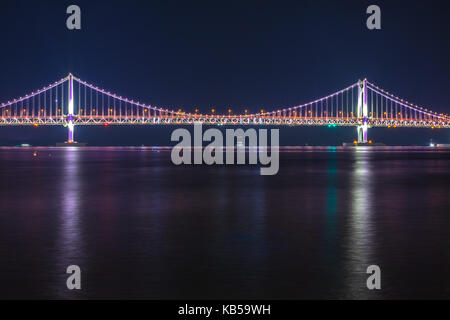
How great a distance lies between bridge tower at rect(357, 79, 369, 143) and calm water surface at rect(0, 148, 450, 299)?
315ft

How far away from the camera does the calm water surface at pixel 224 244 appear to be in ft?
22.8

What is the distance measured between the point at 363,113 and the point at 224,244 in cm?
10851

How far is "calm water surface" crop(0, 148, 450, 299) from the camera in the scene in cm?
694

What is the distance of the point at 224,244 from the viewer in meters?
9.65

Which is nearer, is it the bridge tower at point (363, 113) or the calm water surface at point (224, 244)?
the calm water surface at point (224, 244)

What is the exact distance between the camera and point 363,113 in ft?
379

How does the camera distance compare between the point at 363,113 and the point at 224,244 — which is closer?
the point at 224,244

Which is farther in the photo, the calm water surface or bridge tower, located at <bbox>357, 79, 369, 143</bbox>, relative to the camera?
bridge tower, located at <bbox>357, 79, 369, 143</bbox>

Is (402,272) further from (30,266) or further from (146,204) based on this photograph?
(146,204)

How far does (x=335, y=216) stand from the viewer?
13.1m

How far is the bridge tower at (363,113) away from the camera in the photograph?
371 feet

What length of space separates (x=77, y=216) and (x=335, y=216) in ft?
15.2

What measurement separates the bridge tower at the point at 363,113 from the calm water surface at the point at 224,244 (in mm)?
96056
